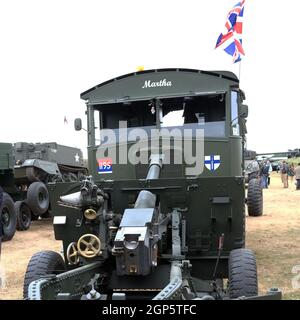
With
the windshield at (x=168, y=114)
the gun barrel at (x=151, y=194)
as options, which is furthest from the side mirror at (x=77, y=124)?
the gun barrel at (x=151, y=194)

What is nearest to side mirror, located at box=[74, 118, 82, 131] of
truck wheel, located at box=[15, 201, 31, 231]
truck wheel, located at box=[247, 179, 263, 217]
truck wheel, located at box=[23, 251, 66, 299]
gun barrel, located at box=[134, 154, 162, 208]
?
gun barrel, located at box=[134, 154, 162, 208]

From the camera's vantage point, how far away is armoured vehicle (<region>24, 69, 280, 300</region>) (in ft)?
13.6

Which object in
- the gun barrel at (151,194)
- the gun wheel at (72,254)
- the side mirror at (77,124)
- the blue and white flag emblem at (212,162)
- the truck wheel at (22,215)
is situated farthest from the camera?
the truck wheel at (22,215)

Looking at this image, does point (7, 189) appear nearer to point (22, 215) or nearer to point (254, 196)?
point (22, 215)

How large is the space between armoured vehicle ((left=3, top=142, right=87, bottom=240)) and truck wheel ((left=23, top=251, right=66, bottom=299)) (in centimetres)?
677

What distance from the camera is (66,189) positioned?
511 cm

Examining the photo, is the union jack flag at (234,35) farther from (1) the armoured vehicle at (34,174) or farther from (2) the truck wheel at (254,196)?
(1) the armoured vehicle at (34,174)

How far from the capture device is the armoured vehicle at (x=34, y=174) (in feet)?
43.5

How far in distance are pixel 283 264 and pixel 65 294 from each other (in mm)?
4667

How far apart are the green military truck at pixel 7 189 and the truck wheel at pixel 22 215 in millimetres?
627

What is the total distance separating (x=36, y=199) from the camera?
13.3 meters

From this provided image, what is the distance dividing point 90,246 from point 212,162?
2.17 m

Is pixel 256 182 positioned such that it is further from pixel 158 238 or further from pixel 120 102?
pixel 158 238

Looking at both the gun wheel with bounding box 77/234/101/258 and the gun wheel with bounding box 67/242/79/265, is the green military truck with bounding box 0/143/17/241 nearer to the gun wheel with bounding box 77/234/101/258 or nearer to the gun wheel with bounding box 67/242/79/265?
the gun wheel with bounding box 67/242/79/265
